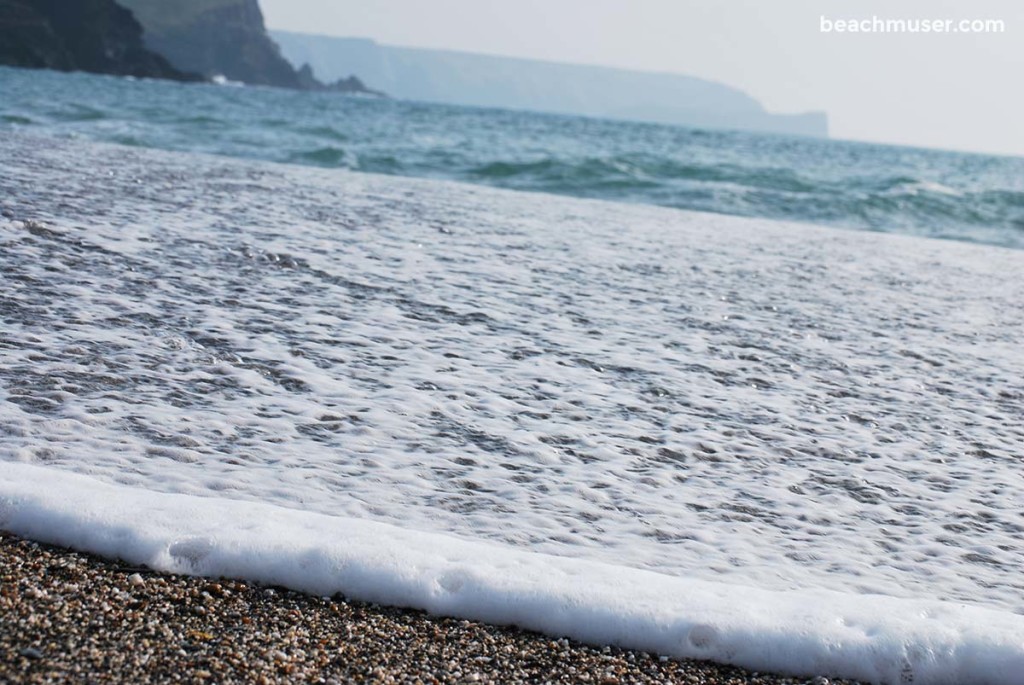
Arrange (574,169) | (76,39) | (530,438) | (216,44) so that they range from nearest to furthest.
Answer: (530,438) → (574,169) → (76,39) → (216,44)

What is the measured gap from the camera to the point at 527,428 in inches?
137

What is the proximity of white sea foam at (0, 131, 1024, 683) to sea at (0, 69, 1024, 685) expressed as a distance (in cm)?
1

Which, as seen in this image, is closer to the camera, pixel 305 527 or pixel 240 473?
pixel 305 527

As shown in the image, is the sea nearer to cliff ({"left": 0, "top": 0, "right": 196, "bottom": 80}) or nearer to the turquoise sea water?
the turquoise sea water

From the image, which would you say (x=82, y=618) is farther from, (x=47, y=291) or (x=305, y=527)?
(x=47, y=291)

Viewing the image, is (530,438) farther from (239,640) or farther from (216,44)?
(216,44)

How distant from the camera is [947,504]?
10.2 feet

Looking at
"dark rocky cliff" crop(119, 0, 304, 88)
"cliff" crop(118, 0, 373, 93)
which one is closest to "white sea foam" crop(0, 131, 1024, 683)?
"cliff" crop(118, 0, 373, 93)

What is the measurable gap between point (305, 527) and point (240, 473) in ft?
1.51

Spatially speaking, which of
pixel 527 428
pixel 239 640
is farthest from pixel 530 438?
pixel 239 640

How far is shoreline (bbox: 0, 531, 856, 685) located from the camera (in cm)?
181

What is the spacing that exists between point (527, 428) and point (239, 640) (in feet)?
5.46

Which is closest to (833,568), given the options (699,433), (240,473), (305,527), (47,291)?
(699,433)

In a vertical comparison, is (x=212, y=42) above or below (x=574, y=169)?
above
